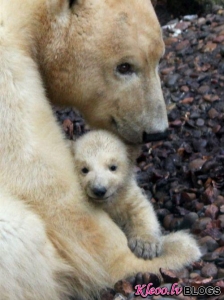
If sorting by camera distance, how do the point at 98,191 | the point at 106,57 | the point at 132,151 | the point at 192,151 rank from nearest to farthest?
the point at 98,191 → the point at 106,57 → the point at 132,151 → the point at 192,151

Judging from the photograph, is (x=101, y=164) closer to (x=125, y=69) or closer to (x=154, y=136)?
(x=154, y=136)

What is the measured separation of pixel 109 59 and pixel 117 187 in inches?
25.6

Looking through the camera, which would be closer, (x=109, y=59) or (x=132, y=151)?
(x=109, y=59)

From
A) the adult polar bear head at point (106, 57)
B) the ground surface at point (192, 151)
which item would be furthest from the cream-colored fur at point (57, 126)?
the ground surface at point (192, 151)

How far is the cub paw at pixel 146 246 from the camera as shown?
3947 mm

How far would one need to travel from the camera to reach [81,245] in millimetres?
3736

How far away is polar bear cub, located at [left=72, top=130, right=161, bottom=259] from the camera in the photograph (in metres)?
3.90

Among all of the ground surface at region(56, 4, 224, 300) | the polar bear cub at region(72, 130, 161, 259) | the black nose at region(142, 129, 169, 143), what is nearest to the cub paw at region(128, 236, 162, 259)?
the polar bear cub at region(72, 130, 161, 259)

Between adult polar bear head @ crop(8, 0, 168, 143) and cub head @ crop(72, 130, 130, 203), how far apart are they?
0.34 feet

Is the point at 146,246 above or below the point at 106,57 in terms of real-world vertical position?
below

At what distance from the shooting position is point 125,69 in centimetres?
397

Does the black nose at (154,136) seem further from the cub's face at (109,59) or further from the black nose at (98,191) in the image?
the black nose at (98,191)

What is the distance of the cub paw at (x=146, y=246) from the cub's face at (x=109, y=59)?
0.51 metres

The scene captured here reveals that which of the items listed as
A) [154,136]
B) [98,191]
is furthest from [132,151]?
[98,191]
